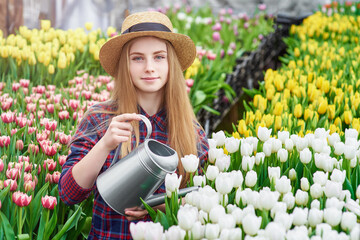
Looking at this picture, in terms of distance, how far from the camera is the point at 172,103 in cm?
215

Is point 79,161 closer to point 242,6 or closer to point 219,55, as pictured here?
point 219,55

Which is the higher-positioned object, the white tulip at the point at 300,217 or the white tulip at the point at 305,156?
the white tulip at the point at 305,156

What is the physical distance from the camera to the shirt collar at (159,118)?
7.00 ft

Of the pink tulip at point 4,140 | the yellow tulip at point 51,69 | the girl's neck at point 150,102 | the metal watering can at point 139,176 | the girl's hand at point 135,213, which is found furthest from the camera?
the yellow tulip at point 51,69

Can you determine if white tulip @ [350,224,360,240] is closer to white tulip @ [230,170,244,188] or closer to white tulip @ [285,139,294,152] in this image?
white tulip @ [230,170,244,188]

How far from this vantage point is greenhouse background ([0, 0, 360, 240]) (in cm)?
148

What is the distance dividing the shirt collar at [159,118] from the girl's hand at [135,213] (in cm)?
44

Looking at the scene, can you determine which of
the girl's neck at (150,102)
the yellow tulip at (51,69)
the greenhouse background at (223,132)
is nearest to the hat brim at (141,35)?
the girl's neck at (150,102)

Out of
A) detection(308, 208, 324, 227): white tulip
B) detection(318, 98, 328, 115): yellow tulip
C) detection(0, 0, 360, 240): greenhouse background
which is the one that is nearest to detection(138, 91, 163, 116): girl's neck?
detection(0, 0, 360, 240): greenhouse background

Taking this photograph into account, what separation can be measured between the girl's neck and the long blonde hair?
4cm

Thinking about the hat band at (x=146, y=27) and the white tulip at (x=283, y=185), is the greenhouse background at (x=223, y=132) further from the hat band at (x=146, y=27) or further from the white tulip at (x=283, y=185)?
the hat band at (x=146, y=27)

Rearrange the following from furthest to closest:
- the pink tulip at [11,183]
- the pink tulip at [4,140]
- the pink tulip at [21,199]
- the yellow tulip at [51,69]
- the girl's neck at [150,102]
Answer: the yellow tulip at [51,69], the pink tulip at [4,140], the girl's neck at [150,102], the pink tulip at [11,183], the pink tulip at [21,199]

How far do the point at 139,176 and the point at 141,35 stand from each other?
65 cm

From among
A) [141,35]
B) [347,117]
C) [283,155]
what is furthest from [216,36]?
[283,155]
